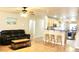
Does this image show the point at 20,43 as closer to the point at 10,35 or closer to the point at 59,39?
the point at 10,35

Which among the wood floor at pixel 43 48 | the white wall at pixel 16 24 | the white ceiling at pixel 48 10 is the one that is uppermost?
the white ceiling at pixel 48 10

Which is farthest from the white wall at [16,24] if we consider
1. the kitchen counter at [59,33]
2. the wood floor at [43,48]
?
the kitchen counter at [59,33]

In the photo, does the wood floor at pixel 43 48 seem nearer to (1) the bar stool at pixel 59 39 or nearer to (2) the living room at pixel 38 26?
(2) the living room at pixel 38 26

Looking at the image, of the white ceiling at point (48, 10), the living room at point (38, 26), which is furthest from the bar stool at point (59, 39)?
the white ceiling at point (48, 10)

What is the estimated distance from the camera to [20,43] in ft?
8.84

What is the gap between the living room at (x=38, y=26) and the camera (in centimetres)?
265

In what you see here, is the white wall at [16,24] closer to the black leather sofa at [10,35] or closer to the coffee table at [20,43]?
the black leather sofa at [10,35]

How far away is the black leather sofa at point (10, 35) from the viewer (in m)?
2.64

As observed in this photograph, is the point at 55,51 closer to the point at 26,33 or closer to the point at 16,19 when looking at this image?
the point at 26,33

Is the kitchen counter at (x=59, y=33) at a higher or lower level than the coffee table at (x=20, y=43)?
higher

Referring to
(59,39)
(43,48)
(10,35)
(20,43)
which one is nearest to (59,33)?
(59,39)

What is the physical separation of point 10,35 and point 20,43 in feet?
0.91
